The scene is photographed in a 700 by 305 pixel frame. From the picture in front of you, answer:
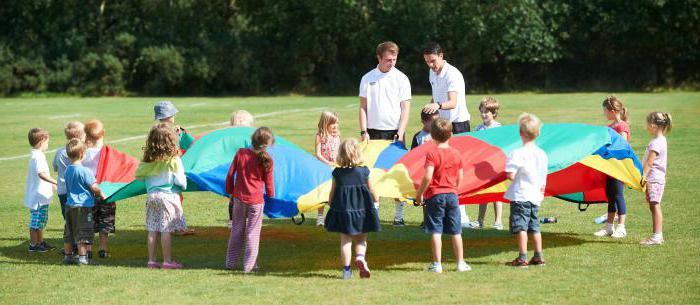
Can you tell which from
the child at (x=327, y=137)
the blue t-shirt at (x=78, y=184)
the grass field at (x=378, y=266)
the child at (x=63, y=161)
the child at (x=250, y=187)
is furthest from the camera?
the child at (x=327, y=137)

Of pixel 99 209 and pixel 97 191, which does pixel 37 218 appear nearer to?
pixel 99 209

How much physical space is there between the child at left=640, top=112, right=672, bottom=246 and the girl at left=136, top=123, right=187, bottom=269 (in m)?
4.67

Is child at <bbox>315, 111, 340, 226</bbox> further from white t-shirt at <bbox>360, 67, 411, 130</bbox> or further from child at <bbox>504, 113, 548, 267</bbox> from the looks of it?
child at <bbox>504, 113, 548, 267</bbox>

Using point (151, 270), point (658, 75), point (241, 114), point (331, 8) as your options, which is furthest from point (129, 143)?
point (658, 75)

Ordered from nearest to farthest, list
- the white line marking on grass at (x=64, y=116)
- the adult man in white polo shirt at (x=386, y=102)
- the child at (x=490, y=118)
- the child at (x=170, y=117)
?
the child at (x=170, y=117) → the child at (x=490, y=118) → the adult man in white polo shirt at (x=386, y=102) → the white line marking on grass at (x=64, y=116)

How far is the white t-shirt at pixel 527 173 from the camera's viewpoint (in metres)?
8.76

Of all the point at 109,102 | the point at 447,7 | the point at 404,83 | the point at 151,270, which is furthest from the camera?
the point at 447,7

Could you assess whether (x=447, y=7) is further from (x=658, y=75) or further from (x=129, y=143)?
(x=129, y=143)

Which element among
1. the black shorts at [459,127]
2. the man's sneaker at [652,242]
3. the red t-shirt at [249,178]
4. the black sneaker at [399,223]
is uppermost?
the black shorts at [459,127]

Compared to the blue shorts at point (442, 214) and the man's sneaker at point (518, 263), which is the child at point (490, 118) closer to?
the man's sneaker at point (518, 263)

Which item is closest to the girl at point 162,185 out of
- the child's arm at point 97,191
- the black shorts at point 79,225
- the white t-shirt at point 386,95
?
the child's arm at point 97,191

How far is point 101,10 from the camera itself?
149ft

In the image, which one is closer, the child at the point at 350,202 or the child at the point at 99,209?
the child at the point at 350,202

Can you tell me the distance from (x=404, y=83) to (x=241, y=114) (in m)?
1.92
